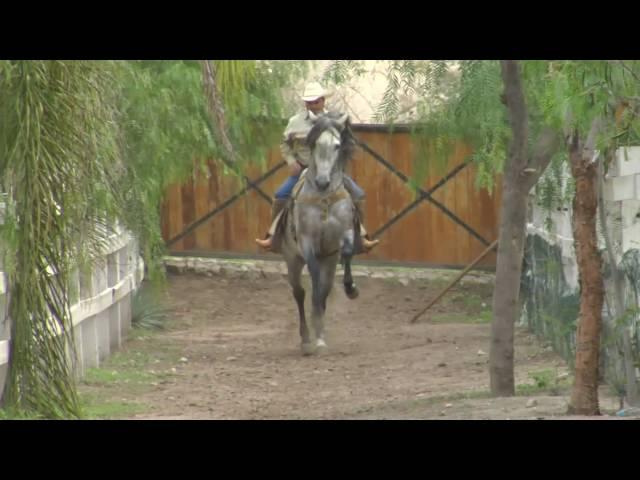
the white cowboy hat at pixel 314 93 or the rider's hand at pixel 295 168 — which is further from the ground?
the white cowboy hat at pixel 314 93

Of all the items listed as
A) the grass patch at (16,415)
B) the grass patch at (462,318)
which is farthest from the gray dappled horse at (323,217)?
the grass patch at (16,415)

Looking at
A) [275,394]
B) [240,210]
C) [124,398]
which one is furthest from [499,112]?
[240,210]

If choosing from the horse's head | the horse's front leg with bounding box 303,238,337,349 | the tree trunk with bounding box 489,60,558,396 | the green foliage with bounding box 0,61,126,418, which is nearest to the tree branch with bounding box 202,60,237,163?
the green foliage with bounding box 0,61,126,418

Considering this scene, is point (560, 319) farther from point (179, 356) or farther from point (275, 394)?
point (179, 356)

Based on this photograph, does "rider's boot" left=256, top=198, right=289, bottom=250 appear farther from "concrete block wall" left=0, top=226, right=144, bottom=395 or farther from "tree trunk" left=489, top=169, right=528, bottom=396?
"tree trunk" left=489, top=169, right=528, bottom=396

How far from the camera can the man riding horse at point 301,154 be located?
13.5 metres

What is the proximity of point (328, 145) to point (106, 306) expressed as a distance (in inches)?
101

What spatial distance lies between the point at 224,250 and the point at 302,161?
252 inches

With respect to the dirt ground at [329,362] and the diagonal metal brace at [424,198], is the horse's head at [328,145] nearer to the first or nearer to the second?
the dirt ground at [329,362]

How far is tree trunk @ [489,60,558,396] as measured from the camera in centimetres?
963

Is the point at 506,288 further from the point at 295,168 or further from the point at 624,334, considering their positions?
the point at 295,168

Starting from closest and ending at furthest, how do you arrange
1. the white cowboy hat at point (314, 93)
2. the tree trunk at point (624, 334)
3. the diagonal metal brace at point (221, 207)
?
the tree trunk at point (624, 334) → the white cowboy hat at point (314, 93) → the diagonal metal brace at point (221, 207)

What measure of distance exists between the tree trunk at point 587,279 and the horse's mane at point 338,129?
A: 16.2 ft

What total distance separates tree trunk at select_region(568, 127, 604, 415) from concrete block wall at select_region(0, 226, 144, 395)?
139 inches
